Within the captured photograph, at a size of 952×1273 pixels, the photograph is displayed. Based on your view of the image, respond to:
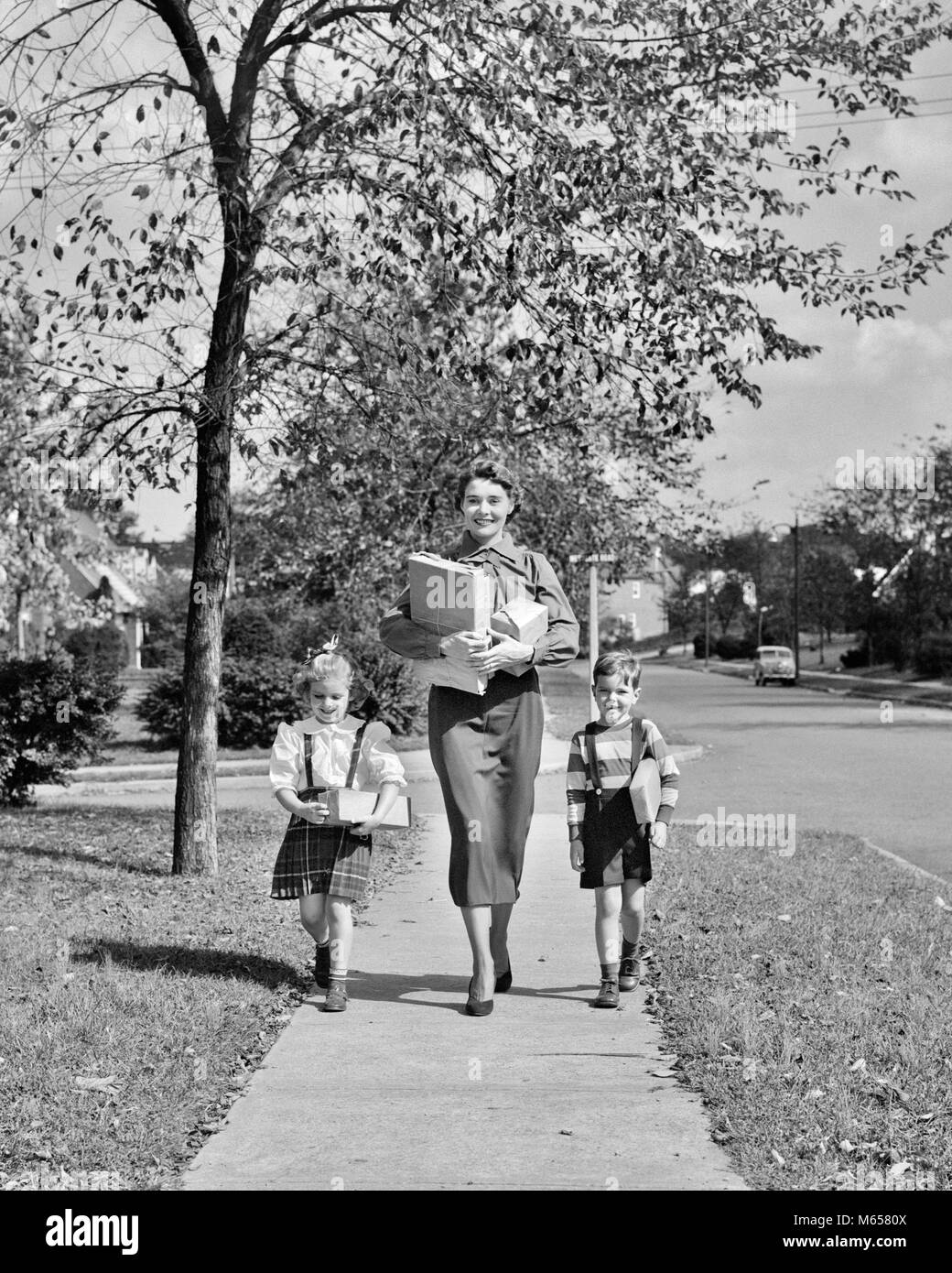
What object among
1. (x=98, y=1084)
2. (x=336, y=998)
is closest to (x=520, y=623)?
(x=336, y=998)

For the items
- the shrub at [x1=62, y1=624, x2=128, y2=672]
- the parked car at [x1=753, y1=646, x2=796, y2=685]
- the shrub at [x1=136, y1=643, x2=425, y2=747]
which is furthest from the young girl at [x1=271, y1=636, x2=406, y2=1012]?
the parked car at [x1=753, y1=646, x2=796, y2=685]

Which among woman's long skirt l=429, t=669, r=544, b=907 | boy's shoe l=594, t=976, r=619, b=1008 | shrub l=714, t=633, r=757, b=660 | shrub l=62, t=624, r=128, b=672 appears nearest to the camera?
woman's long skirt l=429, t=669, r=544, b=907

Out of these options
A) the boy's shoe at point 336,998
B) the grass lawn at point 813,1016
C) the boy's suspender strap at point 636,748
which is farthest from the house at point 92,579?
the boy's suspender strap at point 636,748

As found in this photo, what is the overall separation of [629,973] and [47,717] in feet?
29.7

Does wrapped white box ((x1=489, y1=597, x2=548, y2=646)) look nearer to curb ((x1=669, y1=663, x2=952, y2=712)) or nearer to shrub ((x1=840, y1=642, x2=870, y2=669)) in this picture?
curb ((x1=669, y1=663, x2=952, y2=712))

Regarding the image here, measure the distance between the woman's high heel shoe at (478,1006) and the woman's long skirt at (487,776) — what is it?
392mm

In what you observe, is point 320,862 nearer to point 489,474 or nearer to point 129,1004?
point 129,1004

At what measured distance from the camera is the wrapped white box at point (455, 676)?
17.5ft

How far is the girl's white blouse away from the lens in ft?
18.3

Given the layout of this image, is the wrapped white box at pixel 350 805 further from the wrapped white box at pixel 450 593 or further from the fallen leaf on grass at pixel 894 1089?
the fallen leaf on grass at pixel 894 1089

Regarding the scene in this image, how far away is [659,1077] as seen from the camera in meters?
4.71

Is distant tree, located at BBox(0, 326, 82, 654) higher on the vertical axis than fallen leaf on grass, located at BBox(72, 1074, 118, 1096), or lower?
higher

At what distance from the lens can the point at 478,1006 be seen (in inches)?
217
